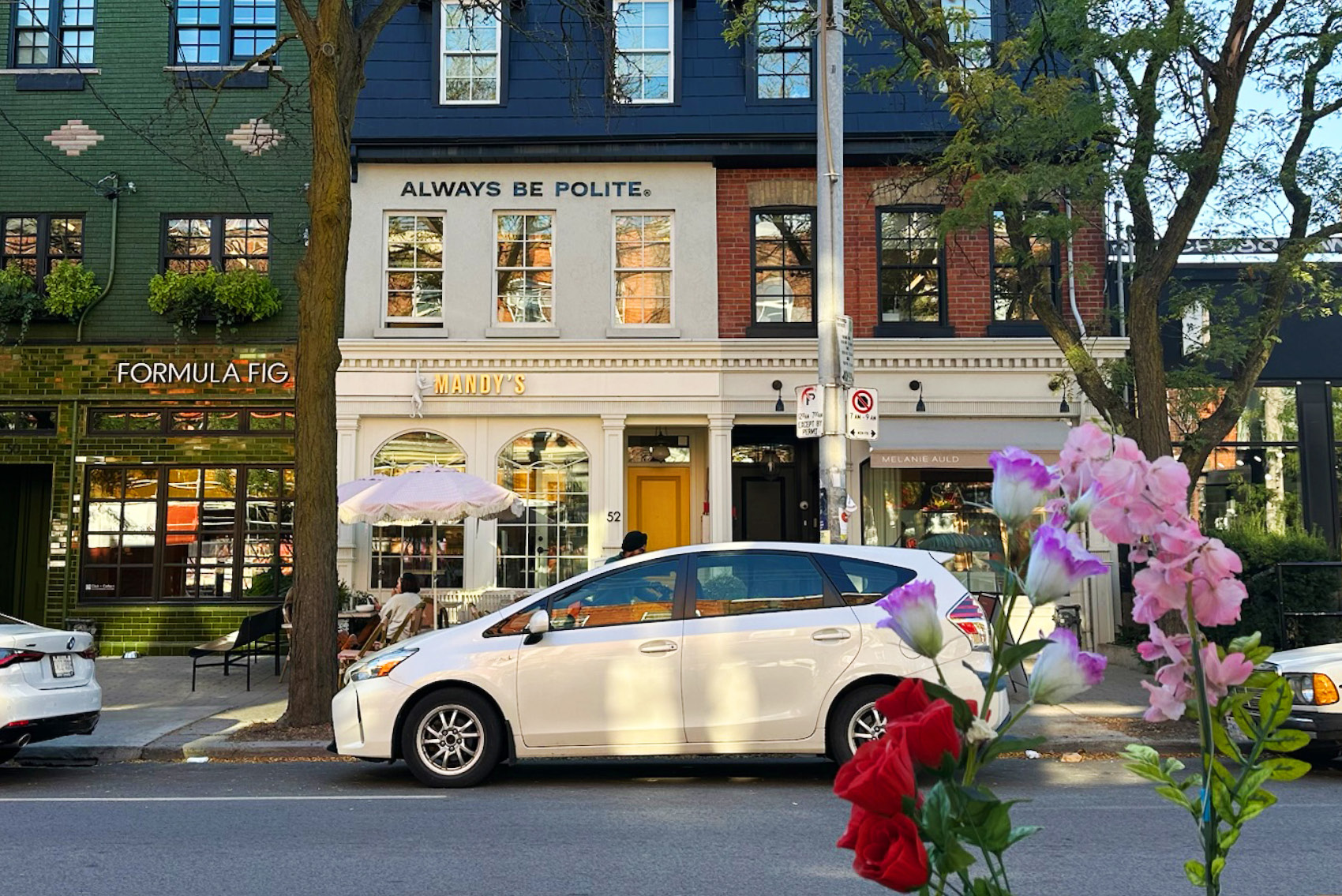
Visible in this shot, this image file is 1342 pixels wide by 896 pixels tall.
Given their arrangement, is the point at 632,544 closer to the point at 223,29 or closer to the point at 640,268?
the point at 640,268

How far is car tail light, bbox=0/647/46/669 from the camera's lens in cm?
884

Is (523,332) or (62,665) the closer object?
(62,665)

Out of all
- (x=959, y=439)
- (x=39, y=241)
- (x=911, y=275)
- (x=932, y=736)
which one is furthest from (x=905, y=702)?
(x=39, y=241)

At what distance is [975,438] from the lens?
16.1 meters

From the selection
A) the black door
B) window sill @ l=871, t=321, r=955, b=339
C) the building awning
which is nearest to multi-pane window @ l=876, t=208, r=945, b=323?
window sill @ l=871, t=321, r=955, b=339

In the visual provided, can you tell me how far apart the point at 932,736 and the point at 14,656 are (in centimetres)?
896

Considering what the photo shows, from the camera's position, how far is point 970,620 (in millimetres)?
8414

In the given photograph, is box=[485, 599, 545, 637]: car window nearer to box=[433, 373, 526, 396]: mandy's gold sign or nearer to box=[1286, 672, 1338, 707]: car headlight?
box=[1286, 672, 1338, 707]: car headlight

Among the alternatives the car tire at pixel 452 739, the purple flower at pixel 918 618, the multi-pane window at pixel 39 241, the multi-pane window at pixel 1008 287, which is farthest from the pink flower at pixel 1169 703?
the multi-pane window at pixel 39 241

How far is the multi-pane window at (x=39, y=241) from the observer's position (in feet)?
56.6

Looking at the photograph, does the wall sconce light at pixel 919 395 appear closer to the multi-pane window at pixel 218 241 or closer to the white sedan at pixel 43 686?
the multi-pane window at pixel 218 241

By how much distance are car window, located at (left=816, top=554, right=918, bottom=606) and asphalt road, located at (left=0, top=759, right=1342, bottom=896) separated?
139 cm

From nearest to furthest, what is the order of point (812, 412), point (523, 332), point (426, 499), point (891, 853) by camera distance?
point (891, 853) → point (812, 412) → point (426, 499) → point (523, 332)

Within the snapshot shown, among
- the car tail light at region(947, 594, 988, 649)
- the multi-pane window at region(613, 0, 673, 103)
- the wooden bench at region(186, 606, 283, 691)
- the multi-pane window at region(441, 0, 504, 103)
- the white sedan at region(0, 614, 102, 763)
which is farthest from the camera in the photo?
the multi-pane window at region(441, 0, 504, 103)
